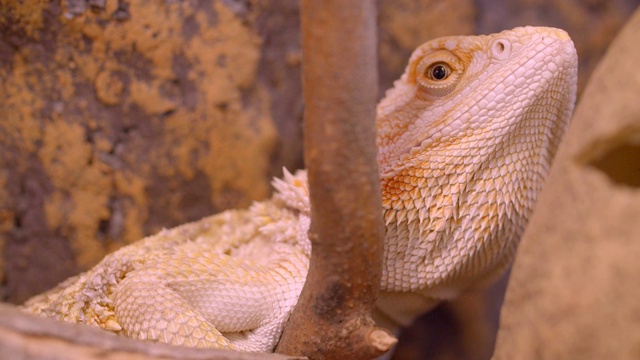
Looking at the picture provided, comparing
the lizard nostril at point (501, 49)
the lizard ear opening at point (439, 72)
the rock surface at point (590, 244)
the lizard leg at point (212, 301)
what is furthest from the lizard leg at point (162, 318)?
the lizard nostril at point (501, 49)

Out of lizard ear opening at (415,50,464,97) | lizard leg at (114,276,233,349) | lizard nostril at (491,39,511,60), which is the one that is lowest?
lizard leg at (114,276,233,349)

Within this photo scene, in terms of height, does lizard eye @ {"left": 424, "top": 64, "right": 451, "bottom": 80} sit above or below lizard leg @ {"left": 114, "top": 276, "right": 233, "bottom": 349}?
above

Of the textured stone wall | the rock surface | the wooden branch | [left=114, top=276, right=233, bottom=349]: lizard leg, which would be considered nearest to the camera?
the rock surface

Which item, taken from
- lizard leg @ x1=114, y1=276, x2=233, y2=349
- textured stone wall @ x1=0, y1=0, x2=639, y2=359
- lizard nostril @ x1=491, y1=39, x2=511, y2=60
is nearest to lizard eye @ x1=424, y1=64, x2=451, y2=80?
lizard nostril @ x1=491, y1=39, x2=511, y2=60

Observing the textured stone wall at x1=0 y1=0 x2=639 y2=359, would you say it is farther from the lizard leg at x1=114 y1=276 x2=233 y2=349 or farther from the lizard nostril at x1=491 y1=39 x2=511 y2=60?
the lizard nostril at x1=491 y1=39 x2=511 y2=60

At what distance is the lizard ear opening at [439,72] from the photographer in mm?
2129

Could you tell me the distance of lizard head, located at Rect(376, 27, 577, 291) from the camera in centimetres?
197

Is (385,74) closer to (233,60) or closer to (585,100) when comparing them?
(233,60)

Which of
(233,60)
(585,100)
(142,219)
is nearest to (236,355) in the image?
(585,100)

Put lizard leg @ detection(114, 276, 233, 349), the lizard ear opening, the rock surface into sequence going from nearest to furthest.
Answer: the rock surface
lizard leg @ detection(114, 276, 233, 349)
the lizard ear opening

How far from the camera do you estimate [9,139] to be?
251 cm

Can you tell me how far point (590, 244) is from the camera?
1166 mm

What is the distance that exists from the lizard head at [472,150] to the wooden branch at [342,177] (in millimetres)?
507

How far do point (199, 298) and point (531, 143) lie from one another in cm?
134
